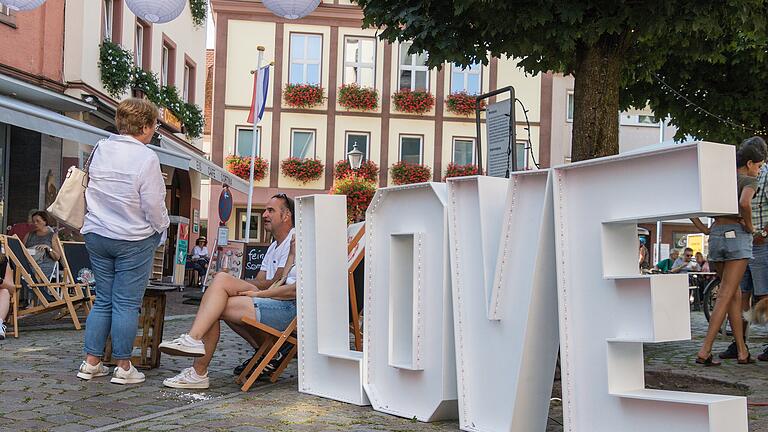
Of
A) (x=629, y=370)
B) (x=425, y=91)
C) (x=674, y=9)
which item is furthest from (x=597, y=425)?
(x=425, y=91)

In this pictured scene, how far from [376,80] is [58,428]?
33397 millimetres

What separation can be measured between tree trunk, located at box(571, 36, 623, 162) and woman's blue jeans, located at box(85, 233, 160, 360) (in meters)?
3.36

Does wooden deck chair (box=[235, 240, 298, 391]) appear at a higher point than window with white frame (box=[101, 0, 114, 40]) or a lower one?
lower

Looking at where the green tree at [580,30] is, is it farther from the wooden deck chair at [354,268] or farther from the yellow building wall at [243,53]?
the yellow building wall at [243,53]

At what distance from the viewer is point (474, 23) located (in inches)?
315

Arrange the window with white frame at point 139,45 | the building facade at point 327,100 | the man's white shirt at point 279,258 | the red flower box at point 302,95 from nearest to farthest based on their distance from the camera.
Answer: the man's white shirt at point 279,258
the window with white frame at point 139,45
the red flower box at point 302,95
the building facade at point 327,100

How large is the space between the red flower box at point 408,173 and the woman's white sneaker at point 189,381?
99.7 ft

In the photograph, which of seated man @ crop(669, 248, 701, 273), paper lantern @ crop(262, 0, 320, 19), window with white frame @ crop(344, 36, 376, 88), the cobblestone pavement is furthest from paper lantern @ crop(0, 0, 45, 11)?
window with white frame @ crop(344, 36, 376, 88)

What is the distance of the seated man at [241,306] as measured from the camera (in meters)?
5.77

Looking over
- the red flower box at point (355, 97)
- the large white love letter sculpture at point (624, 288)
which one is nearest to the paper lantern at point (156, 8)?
the large white love letter sculpture at point (624, 288)

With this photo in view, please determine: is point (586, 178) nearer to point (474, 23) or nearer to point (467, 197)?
point (467, 197)

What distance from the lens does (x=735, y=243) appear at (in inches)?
287

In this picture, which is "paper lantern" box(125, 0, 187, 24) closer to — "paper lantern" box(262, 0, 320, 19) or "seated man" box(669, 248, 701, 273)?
"paper lantern" box(262, 0, 320, 19)

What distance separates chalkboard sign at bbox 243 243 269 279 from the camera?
1295cm
